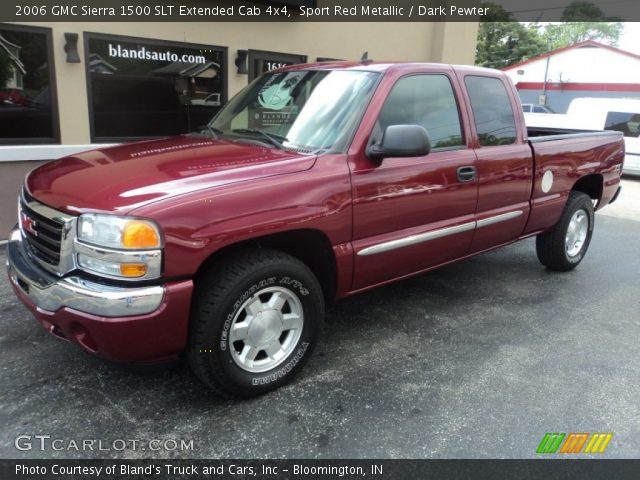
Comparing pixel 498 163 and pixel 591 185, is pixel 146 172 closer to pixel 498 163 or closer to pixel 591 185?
pixel 498 163

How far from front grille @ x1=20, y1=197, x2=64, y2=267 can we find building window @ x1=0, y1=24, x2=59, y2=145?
12.0 feet

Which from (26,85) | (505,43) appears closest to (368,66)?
(26,85)

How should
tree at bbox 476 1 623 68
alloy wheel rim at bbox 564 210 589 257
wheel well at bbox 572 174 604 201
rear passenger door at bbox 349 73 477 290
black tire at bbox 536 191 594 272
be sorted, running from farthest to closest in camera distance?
tree at bbox 476 1 623 68 < wheel well at bbox 572 174 604 201 < alloy wheel rim at bbox 564 210 589 257 < black tire at bbox 536 191 594 272 < rear passenger door at bbox 349 73 477 290

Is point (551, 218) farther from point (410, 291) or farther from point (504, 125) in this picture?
point (410, 291)

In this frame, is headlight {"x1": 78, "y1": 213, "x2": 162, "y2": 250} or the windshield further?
the windshield

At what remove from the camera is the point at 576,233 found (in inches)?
213

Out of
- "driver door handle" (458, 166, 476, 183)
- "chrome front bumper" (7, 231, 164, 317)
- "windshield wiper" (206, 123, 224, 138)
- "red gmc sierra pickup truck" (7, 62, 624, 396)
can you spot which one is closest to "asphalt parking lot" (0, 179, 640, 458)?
"red gmc sierra pickup truck" (7, 62, 624, 396)

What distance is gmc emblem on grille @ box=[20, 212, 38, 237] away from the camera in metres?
2.81

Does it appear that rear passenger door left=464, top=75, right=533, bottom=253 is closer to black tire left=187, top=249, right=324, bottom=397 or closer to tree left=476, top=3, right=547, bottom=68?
black tire left=187, top=249, right=324, bottom=397

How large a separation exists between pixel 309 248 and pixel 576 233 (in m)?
3.47

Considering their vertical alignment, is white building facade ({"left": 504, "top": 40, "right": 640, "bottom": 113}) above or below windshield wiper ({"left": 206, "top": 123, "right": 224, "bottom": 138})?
above

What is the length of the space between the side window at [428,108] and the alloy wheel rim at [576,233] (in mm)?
2103

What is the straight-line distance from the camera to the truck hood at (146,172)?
2539 mm

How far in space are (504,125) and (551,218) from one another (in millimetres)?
1136
